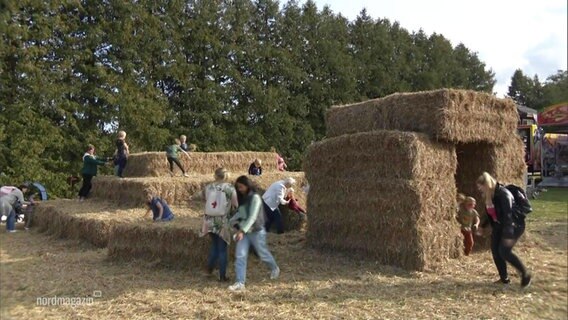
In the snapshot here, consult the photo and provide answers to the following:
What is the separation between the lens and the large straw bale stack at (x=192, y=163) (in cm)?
1552

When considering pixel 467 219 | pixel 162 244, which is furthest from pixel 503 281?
pixel 162 244

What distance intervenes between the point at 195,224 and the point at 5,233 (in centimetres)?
301

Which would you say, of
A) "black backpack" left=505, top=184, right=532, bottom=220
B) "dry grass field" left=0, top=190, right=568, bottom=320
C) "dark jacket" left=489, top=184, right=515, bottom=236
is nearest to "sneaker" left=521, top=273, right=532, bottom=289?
"dry grass field" left=0, top=190, right=568, bottom=320

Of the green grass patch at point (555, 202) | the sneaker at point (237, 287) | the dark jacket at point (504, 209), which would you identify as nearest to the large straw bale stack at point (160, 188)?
the sneaker at point (237, 287)

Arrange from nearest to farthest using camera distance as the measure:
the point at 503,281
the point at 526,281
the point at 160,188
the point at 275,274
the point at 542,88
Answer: the point at 542,88 < the point at 526,281 < the point at 503,281 < the point at 275,274 < the point at 160,188

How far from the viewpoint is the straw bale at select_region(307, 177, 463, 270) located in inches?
274

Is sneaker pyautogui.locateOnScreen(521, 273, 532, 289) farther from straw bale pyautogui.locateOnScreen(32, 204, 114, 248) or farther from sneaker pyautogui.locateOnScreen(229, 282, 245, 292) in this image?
straw bale pyautogui.locateOnScreen(32, 204, 114, 248)

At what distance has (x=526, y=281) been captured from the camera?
2416mm

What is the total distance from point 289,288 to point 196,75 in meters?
19.4

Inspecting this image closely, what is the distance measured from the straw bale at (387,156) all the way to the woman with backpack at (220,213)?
195 cm

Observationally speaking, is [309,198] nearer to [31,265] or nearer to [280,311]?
[280,311]

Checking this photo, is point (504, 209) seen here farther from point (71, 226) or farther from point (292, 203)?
point (71, 226)

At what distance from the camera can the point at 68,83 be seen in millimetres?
18656

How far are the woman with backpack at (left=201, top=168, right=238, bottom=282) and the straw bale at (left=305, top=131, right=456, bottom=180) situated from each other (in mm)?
1949
